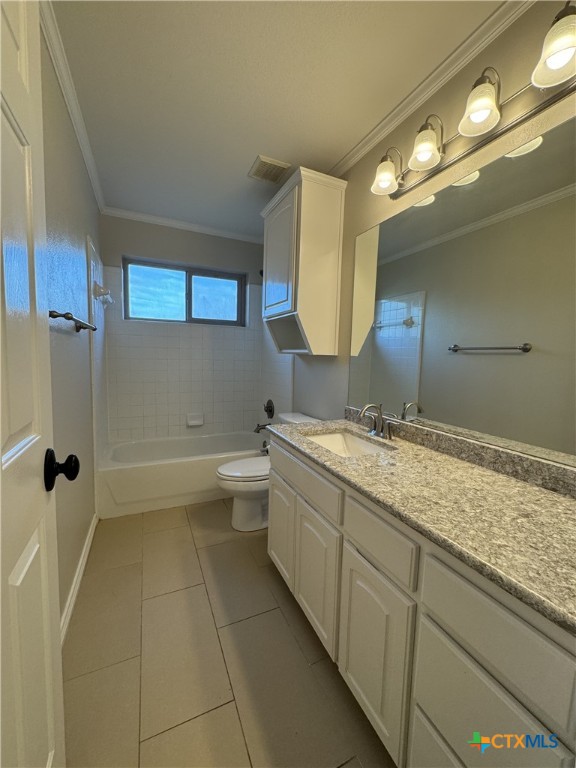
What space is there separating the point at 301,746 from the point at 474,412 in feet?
4.41

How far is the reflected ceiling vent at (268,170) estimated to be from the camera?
74.9 inches

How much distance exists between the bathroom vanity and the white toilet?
0.83 meters

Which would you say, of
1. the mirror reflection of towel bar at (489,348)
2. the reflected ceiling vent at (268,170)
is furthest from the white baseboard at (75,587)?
the reflected ceiling vent at (268,170)

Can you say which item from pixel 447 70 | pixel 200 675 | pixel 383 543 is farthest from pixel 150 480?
pixel 447 70

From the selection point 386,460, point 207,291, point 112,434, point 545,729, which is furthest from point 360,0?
point 112,434

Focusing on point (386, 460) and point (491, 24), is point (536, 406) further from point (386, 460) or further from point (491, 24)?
point (491, 24)

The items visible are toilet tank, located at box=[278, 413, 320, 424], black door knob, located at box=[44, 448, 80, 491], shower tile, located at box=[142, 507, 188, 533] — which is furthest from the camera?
toilet tank, located at box=[278, 413, 320, 424]

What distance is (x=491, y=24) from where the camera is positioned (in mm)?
1092

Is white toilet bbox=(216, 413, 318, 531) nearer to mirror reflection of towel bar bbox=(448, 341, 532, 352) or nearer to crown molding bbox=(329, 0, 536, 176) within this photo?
mirror reflection of towel bar bbox=(448, 341, 532, 352)

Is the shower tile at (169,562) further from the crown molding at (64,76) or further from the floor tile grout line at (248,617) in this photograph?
the crown molding at (64,76)

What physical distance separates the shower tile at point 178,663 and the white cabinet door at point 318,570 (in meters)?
0.41

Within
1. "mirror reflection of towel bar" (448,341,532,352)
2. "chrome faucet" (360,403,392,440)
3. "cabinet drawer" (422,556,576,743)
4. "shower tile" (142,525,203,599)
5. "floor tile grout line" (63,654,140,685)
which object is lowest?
"floor tile grout line" (63,654,140,685)

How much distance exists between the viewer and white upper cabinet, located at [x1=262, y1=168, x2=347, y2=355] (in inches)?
73.8

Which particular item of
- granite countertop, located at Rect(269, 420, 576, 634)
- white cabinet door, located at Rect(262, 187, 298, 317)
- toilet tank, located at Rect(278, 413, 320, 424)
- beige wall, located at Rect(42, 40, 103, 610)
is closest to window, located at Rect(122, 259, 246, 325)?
beige wall, located at Rect(42, 40, 103, 610)
